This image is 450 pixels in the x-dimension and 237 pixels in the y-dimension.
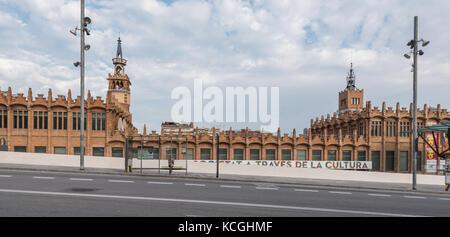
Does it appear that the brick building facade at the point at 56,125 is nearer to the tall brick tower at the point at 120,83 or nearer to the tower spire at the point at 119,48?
the tall brick tower at the point at 120,83

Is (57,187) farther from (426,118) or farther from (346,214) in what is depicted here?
(426,118)

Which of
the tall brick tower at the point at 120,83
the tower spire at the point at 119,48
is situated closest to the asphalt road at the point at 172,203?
the tall brick tower at the point at 120,83

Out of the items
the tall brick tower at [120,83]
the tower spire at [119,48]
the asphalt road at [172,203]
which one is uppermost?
the tower spire at [119,48]

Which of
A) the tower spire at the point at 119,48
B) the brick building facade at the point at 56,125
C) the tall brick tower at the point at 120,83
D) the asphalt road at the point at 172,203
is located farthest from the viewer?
the tower spire at the point at 119,48

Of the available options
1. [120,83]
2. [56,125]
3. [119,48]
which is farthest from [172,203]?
[119,48]

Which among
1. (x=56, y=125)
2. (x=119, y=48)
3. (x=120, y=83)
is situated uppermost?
(x=119, y=48)

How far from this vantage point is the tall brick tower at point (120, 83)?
75.0 meters

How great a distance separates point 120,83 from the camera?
76.8 metres

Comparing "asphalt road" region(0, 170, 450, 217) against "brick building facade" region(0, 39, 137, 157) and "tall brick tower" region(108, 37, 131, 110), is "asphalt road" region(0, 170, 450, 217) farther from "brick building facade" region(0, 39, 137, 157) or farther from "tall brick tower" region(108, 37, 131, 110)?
"tall brick tower" region(108, 37, 131, 110)

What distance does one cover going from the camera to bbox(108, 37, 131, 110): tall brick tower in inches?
2953

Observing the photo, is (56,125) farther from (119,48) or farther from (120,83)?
(119,48)

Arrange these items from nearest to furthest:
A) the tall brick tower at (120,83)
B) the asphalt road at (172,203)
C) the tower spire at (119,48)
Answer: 1. the asphalt road at (172,203)
2. the tall brick tower at (120,83)
3. the tower spire at (119,48)
